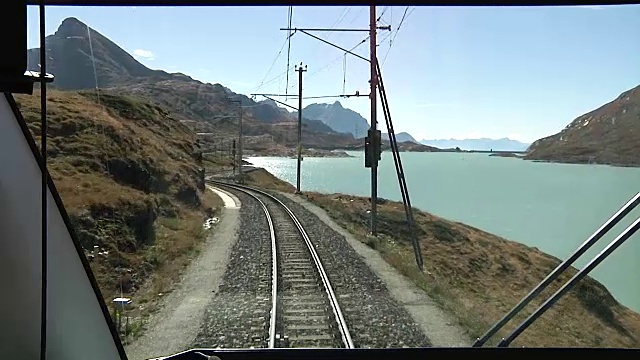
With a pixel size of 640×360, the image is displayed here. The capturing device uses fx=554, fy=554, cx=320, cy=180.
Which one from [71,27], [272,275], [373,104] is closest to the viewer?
[71,27]

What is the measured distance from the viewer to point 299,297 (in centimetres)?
388

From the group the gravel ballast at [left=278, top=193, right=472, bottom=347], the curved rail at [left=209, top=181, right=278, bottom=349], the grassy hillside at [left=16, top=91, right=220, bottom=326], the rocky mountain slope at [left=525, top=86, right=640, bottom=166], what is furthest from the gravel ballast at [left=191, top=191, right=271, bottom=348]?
the rocky mountain slope at [left=525, top=86, right=640, bottom=166]

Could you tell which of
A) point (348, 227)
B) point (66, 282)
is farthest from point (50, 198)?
point (348, 227)

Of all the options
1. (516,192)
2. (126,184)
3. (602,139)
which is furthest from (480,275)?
(126,184)

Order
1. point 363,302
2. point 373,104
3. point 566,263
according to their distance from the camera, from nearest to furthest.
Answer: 1. point 566,263
2. point 373,104
3. point 363,302

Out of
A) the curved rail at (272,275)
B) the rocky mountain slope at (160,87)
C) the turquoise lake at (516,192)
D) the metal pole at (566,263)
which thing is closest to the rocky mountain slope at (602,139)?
the turquoise lake at (516,192)

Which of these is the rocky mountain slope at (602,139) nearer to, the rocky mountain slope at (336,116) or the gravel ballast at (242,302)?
the rocky mountain slope at (336,116)

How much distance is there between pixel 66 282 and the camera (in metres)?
2.15

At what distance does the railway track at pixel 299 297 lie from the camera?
10.3 ft

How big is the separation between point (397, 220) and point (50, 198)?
8.31 ft

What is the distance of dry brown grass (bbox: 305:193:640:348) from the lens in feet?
9.44

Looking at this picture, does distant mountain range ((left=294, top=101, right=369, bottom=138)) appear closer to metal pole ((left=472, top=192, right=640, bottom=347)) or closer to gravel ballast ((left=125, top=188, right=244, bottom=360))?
gravel ballast ((left=125, top=188, right=244, bottom=360))

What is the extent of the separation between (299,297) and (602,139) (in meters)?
2.17

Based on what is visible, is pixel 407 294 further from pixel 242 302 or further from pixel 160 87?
pixel 160 87
